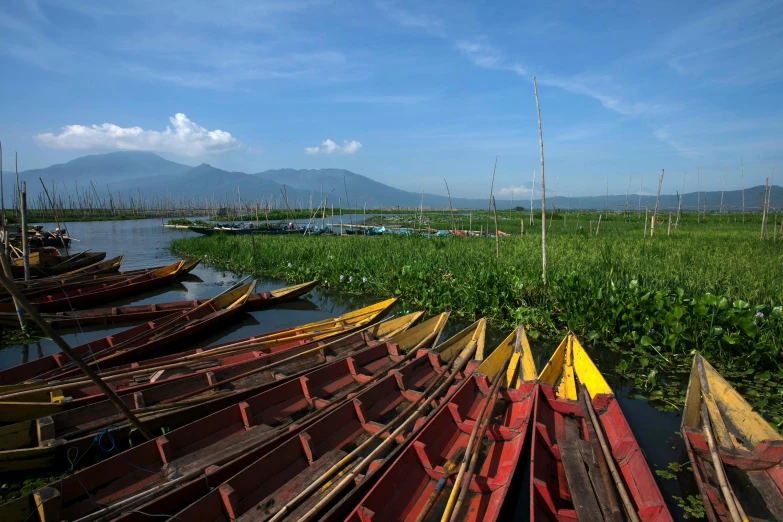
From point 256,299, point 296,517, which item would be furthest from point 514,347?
point 256,299

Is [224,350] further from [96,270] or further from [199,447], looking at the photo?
[96,270]

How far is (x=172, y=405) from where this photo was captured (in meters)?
4.22

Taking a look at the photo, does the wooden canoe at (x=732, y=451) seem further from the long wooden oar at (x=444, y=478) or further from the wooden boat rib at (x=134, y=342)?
the wooden boat rib at (x=134, y=342)

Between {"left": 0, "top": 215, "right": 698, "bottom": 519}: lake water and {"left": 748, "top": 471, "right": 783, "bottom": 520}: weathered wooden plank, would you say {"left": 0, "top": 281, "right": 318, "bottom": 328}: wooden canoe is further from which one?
{"left": 748, "top": 471, "right": 783, "bottom": 520}: weathered wooden plank

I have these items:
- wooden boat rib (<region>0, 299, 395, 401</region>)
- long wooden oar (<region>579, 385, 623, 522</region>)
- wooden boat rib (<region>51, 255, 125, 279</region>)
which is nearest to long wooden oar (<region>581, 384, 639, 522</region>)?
long wooden oar (<region>579, 385, 623, 522</region>)

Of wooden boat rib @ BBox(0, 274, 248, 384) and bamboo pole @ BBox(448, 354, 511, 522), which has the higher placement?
bamboo pole @ BBox(448, 354, 511, 522)

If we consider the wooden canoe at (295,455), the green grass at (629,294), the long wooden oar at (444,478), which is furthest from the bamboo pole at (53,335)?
the green grass at (629,294)

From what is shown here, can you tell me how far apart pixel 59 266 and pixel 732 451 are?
1744 centimetres

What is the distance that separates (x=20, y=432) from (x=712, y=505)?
5529mm

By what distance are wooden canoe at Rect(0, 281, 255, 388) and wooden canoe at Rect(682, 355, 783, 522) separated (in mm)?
6541

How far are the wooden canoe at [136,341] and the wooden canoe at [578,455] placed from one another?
5366mm

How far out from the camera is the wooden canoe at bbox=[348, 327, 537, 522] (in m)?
2.85

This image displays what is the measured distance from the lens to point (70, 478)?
287cm

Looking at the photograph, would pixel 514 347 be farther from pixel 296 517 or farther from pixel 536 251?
pixel 536 251
